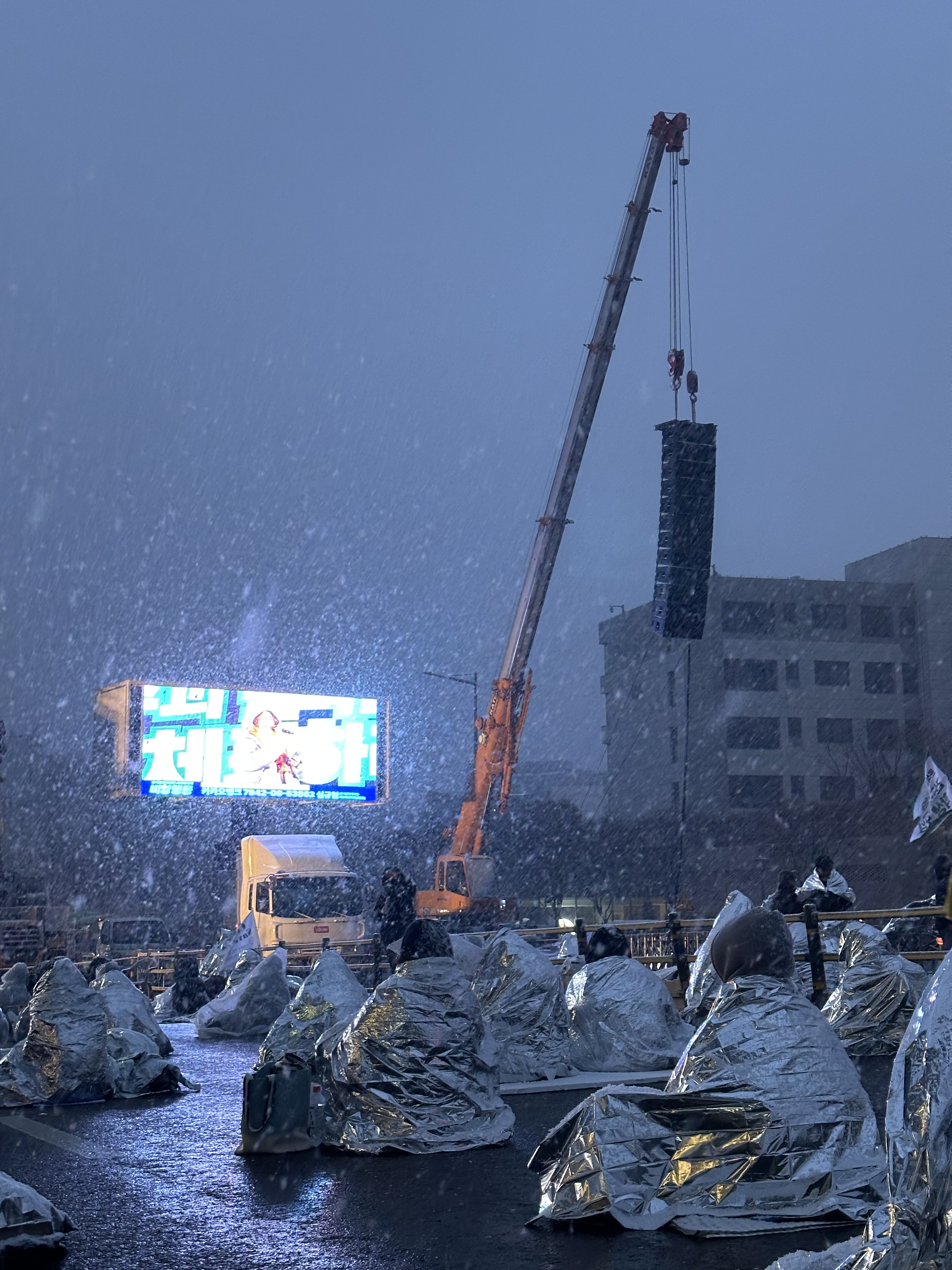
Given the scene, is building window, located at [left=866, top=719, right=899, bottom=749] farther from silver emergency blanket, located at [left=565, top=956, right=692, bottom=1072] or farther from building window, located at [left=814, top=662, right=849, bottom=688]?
silver emergency blanket, located at [left=565, top=956, right=692, bottom=1072]

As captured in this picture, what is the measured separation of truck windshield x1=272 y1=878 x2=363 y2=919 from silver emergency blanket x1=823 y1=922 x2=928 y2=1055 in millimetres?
17231

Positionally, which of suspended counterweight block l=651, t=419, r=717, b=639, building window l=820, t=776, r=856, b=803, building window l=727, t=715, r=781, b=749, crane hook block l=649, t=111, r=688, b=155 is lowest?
building window l=820, t=776, r=856, b=803

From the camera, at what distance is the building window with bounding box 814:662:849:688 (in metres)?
57.5

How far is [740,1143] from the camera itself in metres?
5.23

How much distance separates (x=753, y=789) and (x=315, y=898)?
3206cm

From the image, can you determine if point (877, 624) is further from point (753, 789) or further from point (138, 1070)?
point (138, 1070)

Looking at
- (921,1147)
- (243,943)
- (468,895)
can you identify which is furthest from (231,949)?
(921,1147)

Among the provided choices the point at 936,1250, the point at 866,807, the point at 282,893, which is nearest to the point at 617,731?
the point at 866,807

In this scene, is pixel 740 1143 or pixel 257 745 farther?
pixel 257 745

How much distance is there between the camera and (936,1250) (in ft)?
9.44

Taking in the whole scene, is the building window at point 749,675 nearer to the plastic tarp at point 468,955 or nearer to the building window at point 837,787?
the building window at point 837,787

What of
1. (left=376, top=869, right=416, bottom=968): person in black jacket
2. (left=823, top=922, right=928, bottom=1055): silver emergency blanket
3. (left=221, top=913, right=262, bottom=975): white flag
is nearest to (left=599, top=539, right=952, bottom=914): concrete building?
(left=221, top=913, right=262, bottom=975): white flag

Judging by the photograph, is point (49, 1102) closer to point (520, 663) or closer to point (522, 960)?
point (522, 960)

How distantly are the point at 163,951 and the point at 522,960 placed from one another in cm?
1868
